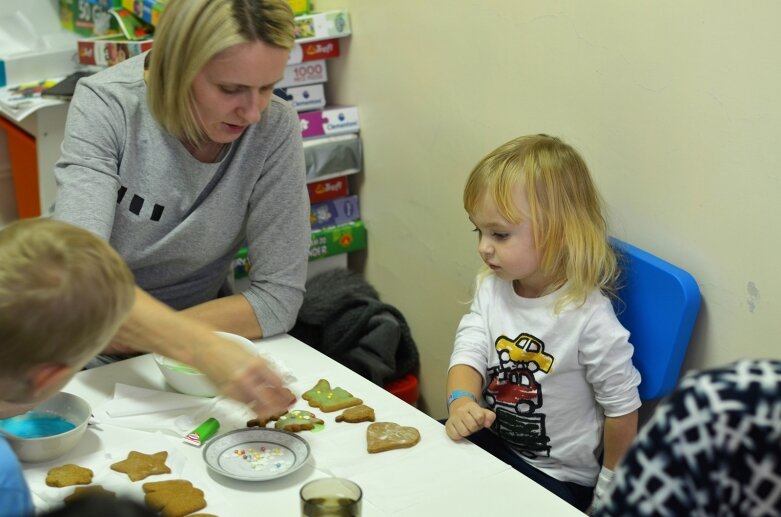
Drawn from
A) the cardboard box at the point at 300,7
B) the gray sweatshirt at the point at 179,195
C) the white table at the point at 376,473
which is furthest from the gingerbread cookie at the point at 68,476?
the cardboard box at the point at 300,7

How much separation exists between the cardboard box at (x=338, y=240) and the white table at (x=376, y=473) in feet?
3.64

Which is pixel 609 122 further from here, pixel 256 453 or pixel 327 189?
pixel 327 189

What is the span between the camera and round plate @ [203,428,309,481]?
1437mm

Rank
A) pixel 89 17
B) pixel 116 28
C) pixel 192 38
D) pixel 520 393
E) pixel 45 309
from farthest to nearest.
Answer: pixel 89 17, pixel 116 28, pixel 520 393, pixel 192 38, pixel 45 309

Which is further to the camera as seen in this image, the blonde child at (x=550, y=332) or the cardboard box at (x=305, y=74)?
the cardboard box at (x=305, y=74)

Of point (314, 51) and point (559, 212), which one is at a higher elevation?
point (314, 51)

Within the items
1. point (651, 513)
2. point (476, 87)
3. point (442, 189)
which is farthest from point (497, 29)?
point (651, 513)

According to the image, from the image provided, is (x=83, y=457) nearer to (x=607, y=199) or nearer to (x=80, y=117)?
(x=80, y=117)

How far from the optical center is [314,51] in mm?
2717

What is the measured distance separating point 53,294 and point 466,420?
2.53 feet

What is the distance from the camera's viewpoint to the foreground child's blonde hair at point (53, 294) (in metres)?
1.07

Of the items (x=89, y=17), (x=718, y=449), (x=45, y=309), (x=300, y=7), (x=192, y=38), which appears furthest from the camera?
(x=89, y=17)

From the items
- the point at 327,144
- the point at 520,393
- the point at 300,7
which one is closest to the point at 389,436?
the point at 520,393

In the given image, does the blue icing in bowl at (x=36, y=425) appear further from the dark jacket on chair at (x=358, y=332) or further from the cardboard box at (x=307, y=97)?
the cardboard box at (x=307, y=97)
